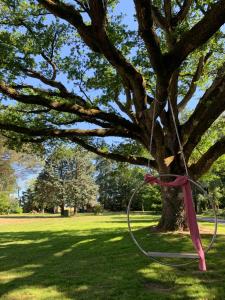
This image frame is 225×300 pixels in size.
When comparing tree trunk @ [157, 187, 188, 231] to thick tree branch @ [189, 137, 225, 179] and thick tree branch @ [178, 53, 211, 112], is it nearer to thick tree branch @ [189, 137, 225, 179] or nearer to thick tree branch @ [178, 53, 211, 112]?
thick tree branch @ [189, 137, 225, 179]

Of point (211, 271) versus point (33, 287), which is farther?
point (211, 271)

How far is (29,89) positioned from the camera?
14039 millimetres

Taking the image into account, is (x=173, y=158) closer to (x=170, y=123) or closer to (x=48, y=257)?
(x=170, y=123)

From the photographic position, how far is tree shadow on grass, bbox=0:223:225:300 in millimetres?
5965

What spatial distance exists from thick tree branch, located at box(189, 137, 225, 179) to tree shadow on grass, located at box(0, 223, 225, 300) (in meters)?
2.89

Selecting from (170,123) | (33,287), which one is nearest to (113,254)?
(33,287)

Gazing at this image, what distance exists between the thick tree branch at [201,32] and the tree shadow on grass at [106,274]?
419 cm

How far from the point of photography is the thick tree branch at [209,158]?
12.5 m

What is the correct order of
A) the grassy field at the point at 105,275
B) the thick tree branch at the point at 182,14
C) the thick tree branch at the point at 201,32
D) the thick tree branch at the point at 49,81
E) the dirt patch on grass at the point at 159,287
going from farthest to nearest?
the thick tree branch at the point at 49,81 → the thick tree branch at the point at 182,14 → the thick tree branch at the point at 201,32 → the dirt patch on grass at the point at 159,287 → the grassy field at the point at 105,275

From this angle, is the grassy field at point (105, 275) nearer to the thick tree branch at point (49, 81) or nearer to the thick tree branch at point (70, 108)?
the thick tree branch at point (70, 108)

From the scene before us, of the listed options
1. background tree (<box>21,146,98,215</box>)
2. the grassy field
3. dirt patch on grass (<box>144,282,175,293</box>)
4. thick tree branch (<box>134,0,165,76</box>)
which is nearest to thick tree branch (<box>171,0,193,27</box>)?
thick tree branch (<box>134,0,165,76</box>)

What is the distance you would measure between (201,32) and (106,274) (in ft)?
15.5

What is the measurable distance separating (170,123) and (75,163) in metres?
40.1

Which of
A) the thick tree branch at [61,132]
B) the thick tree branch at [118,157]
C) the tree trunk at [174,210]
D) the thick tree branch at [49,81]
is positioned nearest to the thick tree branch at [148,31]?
the tree trunk at [174,210]
